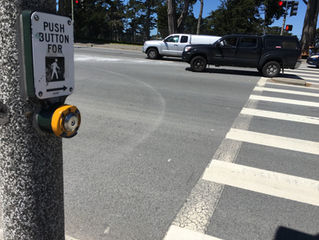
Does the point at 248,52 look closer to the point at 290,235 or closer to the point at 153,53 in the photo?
the point at 153,53

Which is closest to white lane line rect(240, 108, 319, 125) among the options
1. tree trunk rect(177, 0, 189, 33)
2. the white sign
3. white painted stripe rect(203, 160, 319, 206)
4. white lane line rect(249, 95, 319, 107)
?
white lane line rect(249, 95, 319, 107)

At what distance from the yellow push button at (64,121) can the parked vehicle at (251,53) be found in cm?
1307

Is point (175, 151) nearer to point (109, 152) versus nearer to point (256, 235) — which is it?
point (109, 152)

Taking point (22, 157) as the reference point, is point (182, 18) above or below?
above

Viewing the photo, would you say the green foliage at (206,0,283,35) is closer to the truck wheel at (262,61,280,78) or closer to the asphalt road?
the truck wheel at (262,61,280,78)

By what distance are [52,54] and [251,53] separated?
45.5 ft

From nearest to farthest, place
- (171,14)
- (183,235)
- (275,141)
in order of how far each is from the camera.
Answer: (183,235) < (275,141) < (171,14)

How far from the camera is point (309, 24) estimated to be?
26.9m

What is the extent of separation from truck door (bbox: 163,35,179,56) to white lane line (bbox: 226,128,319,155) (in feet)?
47.0

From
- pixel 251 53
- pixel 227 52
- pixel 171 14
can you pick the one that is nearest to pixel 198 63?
pixel 227 52

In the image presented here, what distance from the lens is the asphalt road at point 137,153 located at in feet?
9.70

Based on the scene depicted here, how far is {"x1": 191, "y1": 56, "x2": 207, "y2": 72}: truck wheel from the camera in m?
13.9

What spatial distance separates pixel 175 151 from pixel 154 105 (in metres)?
2.90

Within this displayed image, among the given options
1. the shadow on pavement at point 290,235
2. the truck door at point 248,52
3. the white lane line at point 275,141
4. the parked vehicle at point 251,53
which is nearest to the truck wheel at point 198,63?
the parked vehicle at point 251,53
